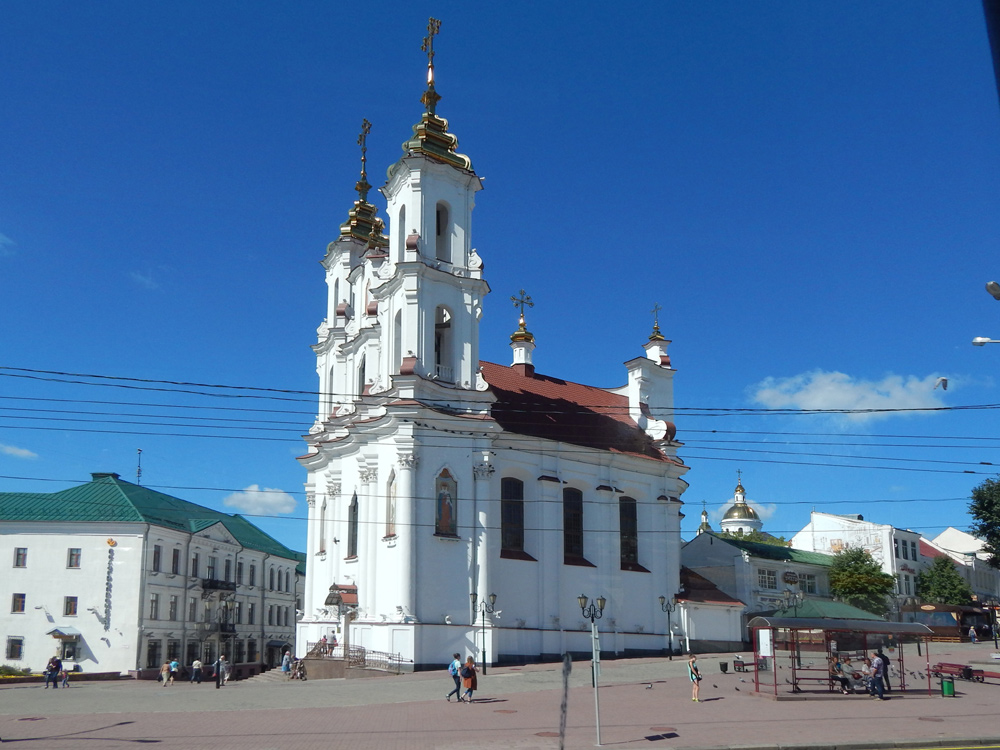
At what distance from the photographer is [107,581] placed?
2023 inches

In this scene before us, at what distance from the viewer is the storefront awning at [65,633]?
161ft

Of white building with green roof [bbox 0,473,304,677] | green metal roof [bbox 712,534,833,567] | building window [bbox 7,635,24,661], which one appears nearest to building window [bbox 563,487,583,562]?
green metal roof [bbox 712,534,833,567]

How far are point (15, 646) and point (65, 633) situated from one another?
2963 millimetres

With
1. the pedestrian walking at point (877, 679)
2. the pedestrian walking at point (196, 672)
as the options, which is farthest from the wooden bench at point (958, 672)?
the pedestrian walking at point (196, 672)

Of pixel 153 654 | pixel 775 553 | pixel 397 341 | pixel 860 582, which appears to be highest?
pixel 397 341

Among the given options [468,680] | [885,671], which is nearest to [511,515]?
[468,680]

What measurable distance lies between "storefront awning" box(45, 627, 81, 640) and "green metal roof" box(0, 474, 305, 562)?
5.78 metres

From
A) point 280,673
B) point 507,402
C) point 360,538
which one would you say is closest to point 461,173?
point 507,402

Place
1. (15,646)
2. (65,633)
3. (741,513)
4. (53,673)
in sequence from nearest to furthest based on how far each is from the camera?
(53,673) → (65,633) → (15,646) → (741,513)

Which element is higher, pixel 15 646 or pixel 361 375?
Result: pixel 361 375

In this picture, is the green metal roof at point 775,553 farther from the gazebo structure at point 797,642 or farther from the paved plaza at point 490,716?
the paved plaza at point 490,716

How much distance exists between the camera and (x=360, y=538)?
42.6 metres

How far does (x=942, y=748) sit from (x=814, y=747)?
264 cm

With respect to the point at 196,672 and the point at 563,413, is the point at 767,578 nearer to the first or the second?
the point at 563,413
